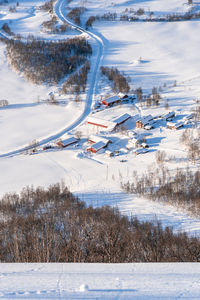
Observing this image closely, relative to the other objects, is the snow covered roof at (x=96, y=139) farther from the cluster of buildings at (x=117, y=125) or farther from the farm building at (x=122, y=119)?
the farm building at (x=122, y=119)

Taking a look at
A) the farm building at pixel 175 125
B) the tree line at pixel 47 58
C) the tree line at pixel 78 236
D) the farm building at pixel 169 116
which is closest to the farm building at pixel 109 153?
the farm building at pixel 175 125

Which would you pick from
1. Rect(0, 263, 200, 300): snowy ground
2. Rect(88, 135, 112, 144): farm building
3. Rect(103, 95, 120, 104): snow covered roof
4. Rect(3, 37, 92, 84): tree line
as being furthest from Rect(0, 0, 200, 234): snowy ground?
Rect(0, 263, 200, 300): snowy ground

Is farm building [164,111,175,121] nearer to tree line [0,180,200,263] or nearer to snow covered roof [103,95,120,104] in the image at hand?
snow covered roof [103,95,120,104]

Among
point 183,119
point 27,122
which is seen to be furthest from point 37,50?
point 183,119

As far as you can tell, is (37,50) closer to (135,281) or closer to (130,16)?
(130,16)

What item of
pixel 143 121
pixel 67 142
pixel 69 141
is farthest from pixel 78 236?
pixel 143 121
